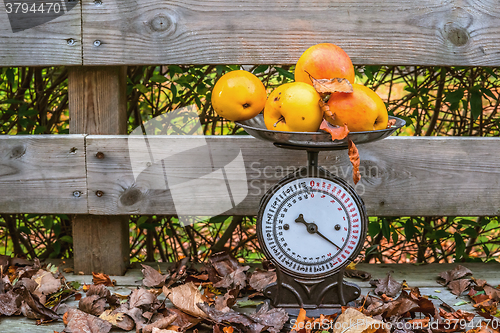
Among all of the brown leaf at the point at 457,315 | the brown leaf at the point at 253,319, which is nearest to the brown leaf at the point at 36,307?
the brown leaf at the point at 253,319

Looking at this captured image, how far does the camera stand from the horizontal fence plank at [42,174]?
4.97 ft

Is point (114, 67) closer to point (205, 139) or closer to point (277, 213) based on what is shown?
point (205, 139)

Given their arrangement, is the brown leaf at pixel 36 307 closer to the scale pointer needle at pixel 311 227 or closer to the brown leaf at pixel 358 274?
the scale pointer needle at pixel 311 227

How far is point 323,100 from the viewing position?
102 centimetres

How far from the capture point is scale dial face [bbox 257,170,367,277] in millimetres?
1138

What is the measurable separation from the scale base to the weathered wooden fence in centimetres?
41

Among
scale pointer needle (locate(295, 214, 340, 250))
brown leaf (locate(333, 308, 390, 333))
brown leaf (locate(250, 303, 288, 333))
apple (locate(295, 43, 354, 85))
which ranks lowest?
brown leaf (locate(250, 303, 288, 333))

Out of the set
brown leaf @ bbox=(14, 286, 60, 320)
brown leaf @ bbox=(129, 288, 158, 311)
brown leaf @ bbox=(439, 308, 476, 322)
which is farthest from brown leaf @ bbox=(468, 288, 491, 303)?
brown leaf @ bbox=(14, 286, 60, 320)

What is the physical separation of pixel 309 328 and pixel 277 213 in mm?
299

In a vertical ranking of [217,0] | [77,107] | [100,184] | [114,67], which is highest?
[217,0]

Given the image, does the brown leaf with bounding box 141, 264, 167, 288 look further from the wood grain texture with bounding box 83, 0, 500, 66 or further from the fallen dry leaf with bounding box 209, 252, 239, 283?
the wood grain texture with bounding box 83, 0, 500, 66

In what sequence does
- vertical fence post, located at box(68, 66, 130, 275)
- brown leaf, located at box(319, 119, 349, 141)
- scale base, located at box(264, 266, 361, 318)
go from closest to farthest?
1. brown leaf, located at box(319, 119, 349, 141)
2. scale base, located at box(264, 266, 361, 318)
3. vertical fence post, located at box(68, 66, 130, 275)

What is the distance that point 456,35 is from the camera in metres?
1.45

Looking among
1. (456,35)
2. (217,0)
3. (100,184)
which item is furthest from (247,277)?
(456,35)
